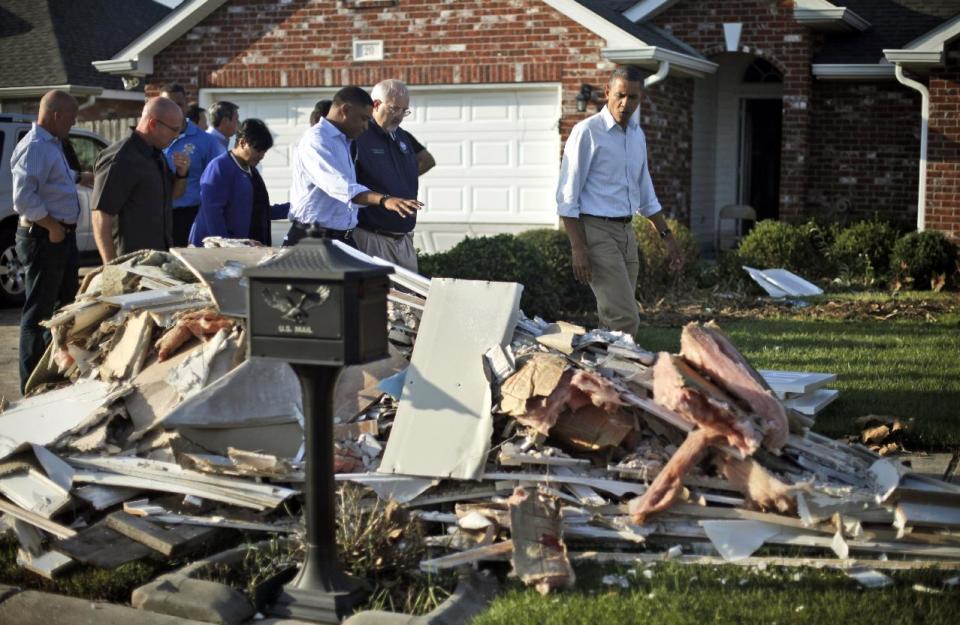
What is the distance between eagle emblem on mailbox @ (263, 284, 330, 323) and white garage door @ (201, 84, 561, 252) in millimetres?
12137

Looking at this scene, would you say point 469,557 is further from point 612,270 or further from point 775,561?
point 612,270

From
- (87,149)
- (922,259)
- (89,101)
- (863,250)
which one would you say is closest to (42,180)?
(87,149)

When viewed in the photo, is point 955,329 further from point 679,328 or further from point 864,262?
point 864,262

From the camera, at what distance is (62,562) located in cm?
486

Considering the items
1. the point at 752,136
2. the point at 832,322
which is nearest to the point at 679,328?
the point at 832,322

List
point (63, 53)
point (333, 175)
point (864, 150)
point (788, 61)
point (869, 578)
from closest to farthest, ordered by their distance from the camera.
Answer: point (869, 578)
point (333, 175)
point (788, 61)
point (864, 150)
point (63, 53)

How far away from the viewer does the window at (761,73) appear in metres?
18.6

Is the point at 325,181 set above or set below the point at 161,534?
above

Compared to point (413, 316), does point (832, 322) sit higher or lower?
lower

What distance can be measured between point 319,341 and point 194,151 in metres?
5.92

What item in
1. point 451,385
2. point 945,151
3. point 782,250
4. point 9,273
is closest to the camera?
point 451,385

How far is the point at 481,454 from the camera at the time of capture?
17.5ft

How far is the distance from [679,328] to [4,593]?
7.71 m

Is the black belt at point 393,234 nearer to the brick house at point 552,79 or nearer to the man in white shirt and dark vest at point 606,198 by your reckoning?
the man in white shirt and dark vest at point 606,198
